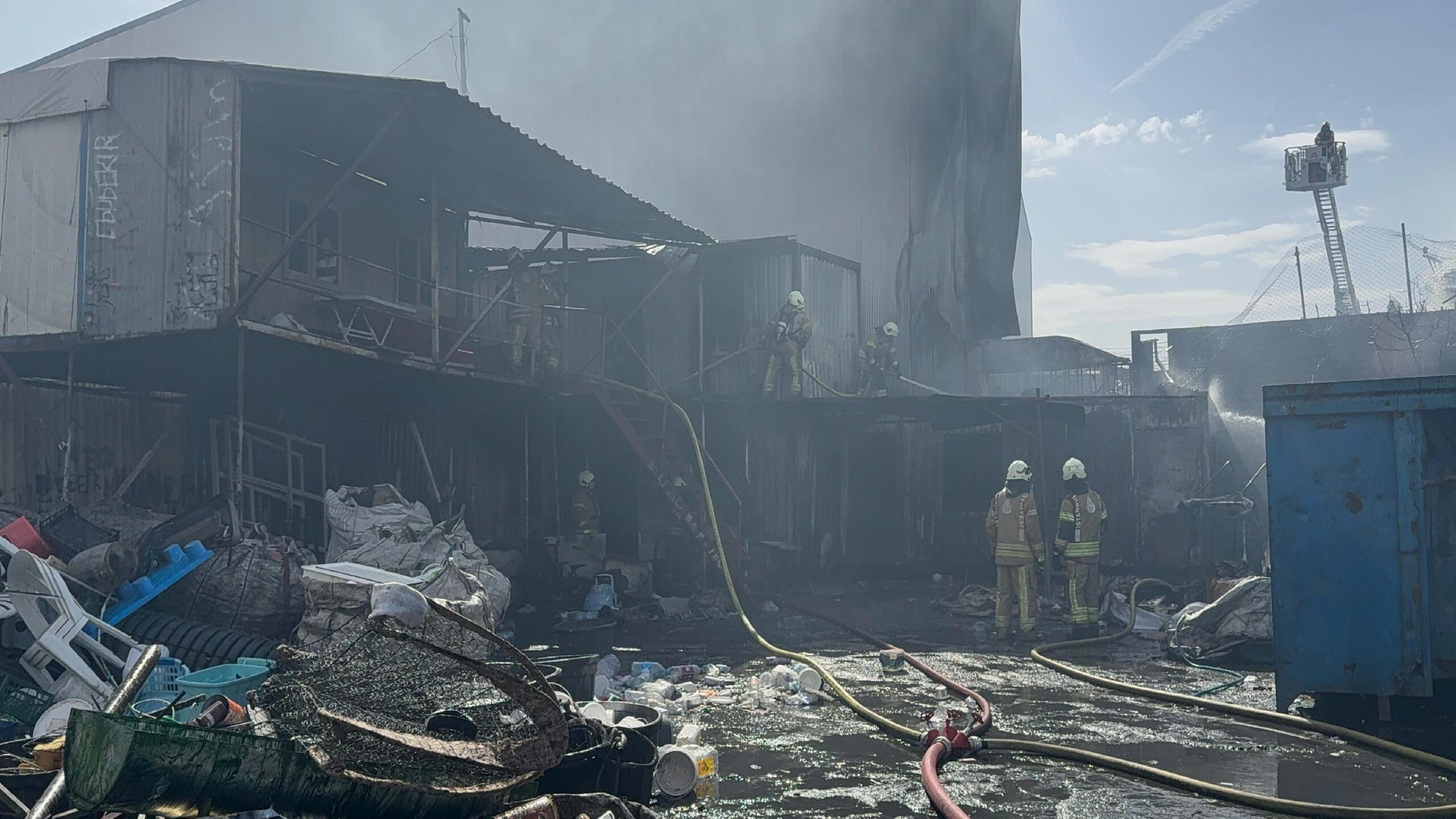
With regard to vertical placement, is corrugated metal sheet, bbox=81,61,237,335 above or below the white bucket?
above

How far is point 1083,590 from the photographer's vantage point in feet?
35.1

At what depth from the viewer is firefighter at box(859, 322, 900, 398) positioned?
18.0 m

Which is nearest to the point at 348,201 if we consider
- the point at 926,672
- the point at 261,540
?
the point at 261,540

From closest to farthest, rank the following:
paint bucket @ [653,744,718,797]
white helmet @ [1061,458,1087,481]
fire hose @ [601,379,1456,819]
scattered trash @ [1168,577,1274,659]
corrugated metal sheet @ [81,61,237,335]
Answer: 1. fire hose @ [601,379,1456,819]
2. paint bucket @ [653,744,718,797]
3. scattered trash @ [1168,577,1274,659]
4. corrugated metal sheet @ [81,61,237,335]
5. white helmet @ [1061,458,1087,481]

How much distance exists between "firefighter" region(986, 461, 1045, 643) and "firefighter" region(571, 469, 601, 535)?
6.03m

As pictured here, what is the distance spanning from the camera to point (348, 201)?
13883mm

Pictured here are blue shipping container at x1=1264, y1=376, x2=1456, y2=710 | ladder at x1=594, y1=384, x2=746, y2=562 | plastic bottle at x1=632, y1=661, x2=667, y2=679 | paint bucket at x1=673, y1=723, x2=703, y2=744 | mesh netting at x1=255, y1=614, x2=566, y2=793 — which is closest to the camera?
mesh netting at x1=255, y1=614, x2=566, y2=793

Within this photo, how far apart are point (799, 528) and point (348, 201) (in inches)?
349

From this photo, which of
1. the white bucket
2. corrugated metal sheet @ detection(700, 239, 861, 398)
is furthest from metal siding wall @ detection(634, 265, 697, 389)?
the white bucket

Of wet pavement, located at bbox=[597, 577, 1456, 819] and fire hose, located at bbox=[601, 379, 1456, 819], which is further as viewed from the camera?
wet pavement, located at bbox=[597, 577, 1456, 819]

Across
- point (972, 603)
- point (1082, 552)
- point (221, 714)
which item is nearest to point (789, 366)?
point (972, 603)

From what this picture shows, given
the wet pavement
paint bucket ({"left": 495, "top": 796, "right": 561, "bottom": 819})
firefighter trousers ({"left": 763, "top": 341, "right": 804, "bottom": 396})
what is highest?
firefighter trousers ({"left": 763, "top": 341, "right": 804, "bottom": 396})

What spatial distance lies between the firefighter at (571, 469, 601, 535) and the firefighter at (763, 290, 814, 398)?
3252mm

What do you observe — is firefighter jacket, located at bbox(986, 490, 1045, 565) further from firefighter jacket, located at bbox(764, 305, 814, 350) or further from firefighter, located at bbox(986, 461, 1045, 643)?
firefighter jacket, located at bbox(764, 305, 814, 350)
